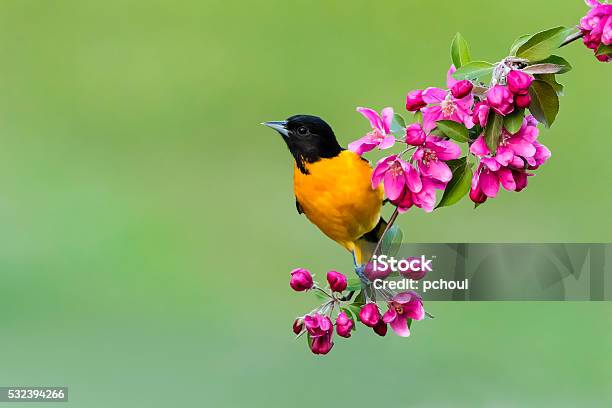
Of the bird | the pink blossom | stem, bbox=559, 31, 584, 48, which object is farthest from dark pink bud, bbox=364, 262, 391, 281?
stem, bbox=559, 31, 584, 48

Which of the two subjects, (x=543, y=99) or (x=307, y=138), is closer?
(x=543, y=99)

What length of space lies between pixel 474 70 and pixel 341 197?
0.25 m

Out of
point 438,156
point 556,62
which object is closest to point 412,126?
point 438,156

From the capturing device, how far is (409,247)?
1037 millimetres

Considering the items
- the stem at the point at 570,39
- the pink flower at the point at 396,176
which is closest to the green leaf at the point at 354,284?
the pink flower at the point at 396,176

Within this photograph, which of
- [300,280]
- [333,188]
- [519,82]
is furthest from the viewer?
[333,188]

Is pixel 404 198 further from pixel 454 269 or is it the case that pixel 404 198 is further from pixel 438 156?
pixel 454 269

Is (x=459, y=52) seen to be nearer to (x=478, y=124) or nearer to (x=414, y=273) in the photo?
(x=478, y=124)

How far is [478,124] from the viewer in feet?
2.90

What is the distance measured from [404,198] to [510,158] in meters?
0.12

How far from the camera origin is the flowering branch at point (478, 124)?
2.86ft

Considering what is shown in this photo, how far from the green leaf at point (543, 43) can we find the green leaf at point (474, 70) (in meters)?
0.04

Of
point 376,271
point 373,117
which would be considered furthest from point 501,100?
point 376,271

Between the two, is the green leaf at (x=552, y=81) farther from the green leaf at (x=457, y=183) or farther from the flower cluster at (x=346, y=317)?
the flower cluster at (x=346, y=317)
